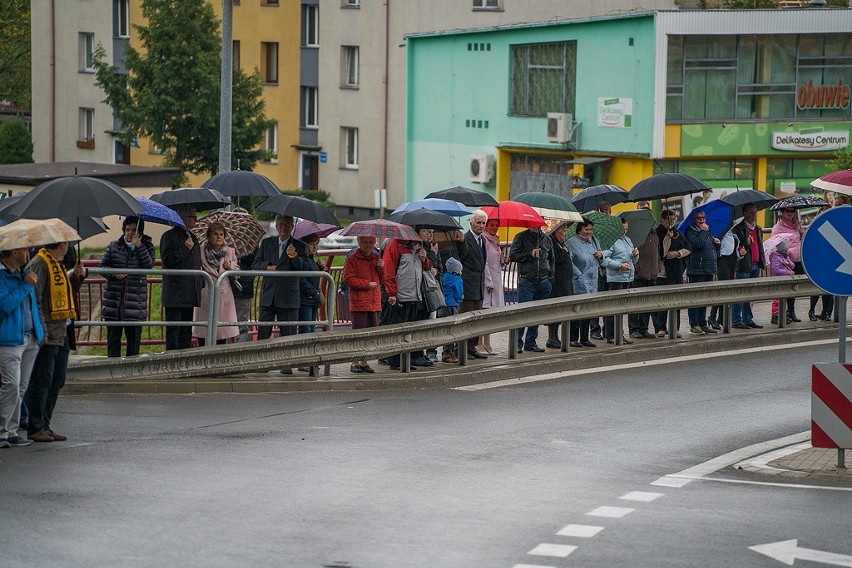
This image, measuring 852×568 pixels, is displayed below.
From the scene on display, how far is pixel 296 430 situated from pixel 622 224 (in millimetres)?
7402

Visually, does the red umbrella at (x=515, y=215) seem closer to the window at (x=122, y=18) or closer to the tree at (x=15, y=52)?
the window at (x=122, y=18)

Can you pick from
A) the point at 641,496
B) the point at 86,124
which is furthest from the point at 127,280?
the point at 86,124

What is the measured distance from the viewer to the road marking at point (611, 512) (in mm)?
9961

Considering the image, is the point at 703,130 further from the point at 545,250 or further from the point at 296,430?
the point at 296,430

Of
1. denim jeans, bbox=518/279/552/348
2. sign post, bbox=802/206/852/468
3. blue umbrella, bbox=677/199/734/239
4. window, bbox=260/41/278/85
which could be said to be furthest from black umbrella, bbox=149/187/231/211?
window, bbox=260/41/278/85

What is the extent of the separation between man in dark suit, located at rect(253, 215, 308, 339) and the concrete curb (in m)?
0.99

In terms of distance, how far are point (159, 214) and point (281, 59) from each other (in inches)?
2016

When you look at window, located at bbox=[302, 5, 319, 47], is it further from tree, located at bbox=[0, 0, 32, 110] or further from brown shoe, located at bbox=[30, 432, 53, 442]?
brown shoe, located at bbox=[30, 432, 53, 442]

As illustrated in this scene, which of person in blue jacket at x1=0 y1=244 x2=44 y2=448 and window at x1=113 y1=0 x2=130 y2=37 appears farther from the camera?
window at x1=113 y1=0 x2=130 y2=37

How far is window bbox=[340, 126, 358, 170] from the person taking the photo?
62812mm

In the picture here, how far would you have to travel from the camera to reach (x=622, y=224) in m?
19.4

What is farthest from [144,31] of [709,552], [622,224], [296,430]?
[709,552]

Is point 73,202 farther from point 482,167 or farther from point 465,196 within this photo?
point 482,167

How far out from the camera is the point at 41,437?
41.1ft
